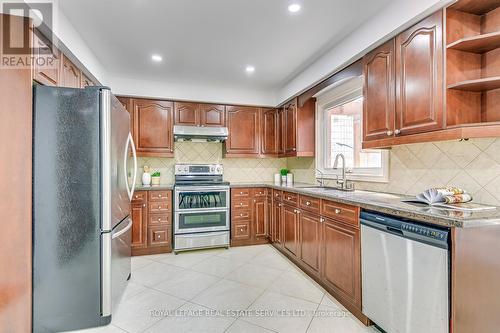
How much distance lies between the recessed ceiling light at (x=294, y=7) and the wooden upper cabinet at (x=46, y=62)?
1.99 meters

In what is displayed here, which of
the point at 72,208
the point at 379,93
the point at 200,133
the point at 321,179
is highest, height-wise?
the point at 379,93

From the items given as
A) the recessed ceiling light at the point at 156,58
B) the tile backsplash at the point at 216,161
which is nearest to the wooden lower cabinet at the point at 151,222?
the tile backsplash at the point at 216,161

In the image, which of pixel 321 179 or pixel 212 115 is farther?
pixel 212 115

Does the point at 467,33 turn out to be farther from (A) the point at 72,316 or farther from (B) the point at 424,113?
(A) the point at 72,316

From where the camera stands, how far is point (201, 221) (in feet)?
12.3

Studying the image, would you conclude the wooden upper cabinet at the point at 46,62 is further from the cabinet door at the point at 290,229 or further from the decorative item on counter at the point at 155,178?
the cabinet door at the point at 290,229

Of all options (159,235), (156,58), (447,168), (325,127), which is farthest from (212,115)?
(447,168)

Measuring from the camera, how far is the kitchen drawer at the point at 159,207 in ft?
11.7

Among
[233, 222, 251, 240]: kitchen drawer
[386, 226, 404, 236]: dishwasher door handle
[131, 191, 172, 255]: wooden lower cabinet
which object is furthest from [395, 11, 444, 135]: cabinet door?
[131, 191, 172, 255]: wooden lower cabinet

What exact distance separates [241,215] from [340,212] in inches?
78.8

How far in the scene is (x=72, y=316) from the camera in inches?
74.5

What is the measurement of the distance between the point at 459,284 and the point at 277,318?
51.1 inches

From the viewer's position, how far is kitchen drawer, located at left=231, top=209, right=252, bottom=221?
3.91 metres

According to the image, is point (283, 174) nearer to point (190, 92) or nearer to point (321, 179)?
point (321, 179)
